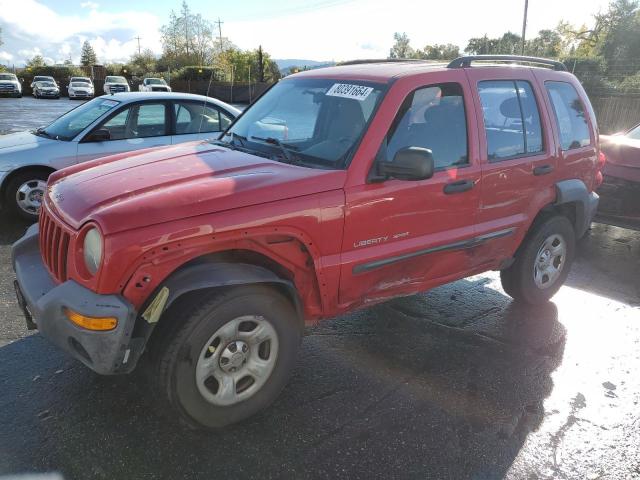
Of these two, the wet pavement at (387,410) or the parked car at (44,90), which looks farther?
the parked car at (44,90)

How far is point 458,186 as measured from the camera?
3570mm

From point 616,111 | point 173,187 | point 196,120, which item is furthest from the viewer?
point 616,111

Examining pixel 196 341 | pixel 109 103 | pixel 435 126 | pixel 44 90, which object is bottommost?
pixel 196 341

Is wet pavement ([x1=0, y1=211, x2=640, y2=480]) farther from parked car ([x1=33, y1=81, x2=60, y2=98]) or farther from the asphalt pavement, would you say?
parked car ([x1=33, y1=81, x2=60, y2=98])

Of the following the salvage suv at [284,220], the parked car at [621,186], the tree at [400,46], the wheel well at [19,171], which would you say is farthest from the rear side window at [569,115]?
the tree at [400,46]

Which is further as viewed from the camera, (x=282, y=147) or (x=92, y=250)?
(x=282, y=147)

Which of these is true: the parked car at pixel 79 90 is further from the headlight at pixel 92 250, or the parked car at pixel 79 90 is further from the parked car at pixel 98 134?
the headlight at pixel 92 250

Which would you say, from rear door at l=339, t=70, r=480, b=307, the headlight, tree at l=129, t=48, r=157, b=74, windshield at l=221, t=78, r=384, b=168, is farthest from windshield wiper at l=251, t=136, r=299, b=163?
tree at l=129, t=48, r=157, b=74

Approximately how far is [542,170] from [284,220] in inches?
95.6

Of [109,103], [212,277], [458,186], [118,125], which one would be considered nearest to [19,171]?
[118,125]

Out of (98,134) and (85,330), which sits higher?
(98,134)

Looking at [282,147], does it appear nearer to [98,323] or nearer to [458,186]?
[458,186]

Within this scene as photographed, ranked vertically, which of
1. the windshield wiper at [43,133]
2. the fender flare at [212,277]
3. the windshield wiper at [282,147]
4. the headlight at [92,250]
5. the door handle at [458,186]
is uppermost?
the windshield wiper at [282,147]

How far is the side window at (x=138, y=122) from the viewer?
22.3ft
